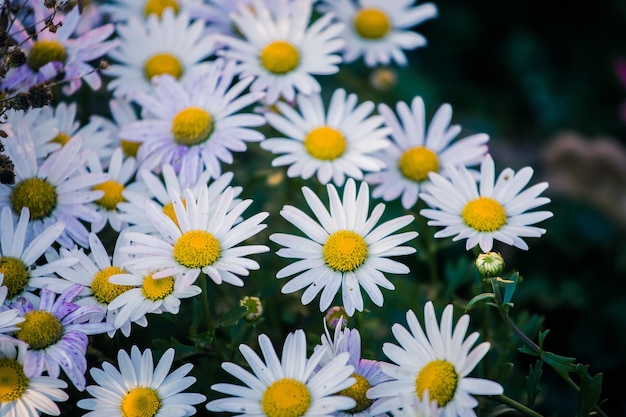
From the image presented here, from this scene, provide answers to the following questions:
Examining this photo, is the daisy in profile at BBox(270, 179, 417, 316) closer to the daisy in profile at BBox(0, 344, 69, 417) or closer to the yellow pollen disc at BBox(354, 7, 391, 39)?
the daisy in profile at BBox(0, 344, 69, 417)

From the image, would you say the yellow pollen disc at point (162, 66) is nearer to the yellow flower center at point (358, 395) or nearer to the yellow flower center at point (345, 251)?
the yellow flower center at point (345, 251)

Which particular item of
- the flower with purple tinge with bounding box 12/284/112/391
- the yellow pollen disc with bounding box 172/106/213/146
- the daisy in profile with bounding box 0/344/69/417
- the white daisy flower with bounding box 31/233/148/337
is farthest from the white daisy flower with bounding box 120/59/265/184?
the daisy in profile with bounding box 0/344/69/417

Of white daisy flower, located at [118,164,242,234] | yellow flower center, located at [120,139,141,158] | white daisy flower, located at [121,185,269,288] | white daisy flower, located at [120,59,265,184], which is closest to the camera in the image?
white daisy flower, located at [121,185,269,288]

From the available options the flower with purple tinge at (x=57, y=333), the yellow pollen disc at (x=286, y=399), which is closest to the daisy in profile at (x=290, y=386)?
the yellow pollen disc at (x=286, y=399)

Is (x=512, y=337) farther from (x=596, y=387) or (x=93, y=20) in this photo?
(x=93, y=20)

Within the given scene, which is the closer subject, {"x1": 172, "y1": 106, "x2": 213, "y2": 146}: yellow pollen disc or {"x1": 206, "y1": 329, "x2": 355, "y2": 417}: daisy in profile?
{"x1": 206, "y1": 329, "x2": 355, "y2": 417}: daisy in profile

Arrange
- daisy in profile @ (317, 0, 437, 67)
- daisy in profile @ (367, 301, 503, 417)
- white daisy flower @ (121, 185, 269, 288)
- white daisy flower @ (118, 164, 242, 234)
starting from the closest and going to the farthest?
daisy in profile @ (367, 301, 503, 417) → white daisy flower @ (121, 185, 269, 288) → white daisy flower @ (118, 164, 242, 234) → daisy in profile @ (317, 0, 437, 67)
